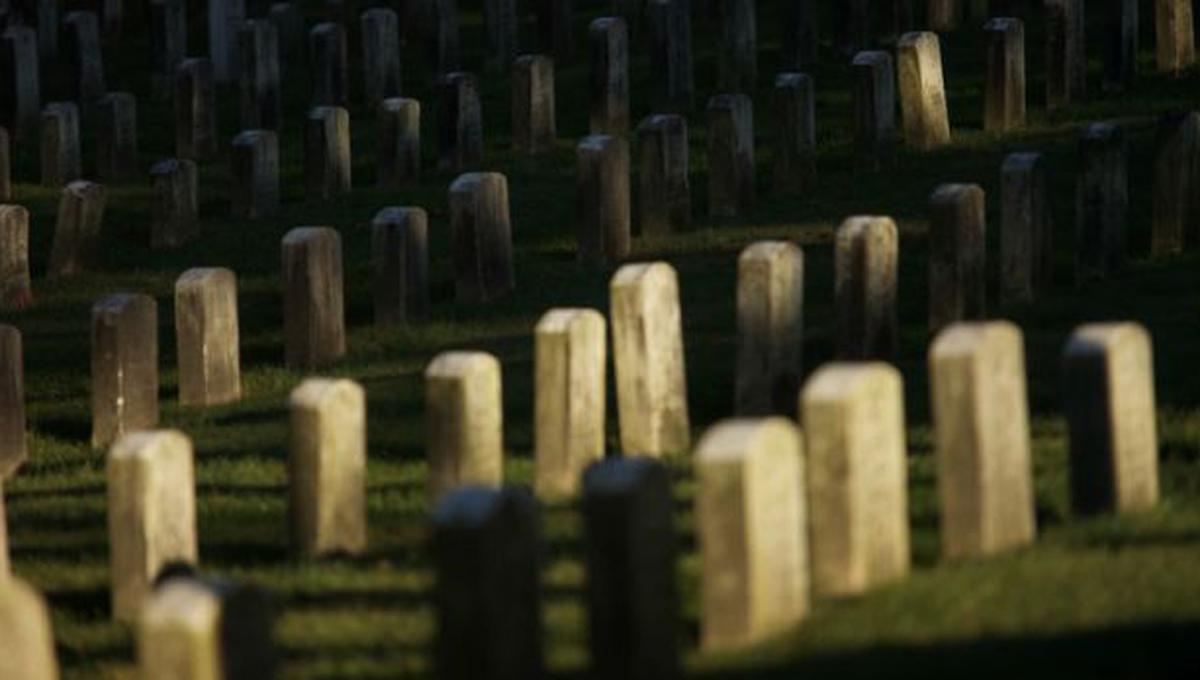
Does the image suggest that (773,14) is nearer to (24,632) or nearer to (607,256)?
(607,256)

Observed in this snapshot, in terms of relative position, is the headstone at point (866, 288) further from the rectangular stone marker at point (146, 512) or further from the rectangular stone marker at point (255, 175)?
the rectangular stone marker at point (255, 175)

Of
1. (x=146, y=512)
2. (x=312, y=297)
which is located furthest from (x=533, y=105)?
(x=146, y=512)

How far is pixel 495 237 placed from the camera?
14.5m

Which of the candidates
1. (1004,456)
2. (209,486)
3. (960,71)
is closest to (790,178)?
(960,71)

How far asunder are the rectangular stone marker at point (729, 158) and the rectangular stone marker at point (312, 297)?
124 inches

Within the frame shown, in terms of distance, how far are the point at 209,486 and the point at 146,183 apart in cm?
774

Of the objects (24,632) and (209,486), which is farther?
(209,486)

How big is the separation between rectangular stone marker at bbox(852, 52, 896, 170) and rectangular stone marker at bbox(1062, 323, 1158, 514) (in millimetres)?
7988

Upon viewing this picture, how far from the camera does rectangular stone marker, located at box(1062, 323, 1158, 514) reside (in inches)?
342

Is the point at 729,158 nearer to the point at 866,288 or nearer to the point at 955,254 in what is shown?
the point at 955,254

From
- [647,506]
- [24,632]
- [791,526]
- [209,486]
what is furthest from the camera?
[209,486]

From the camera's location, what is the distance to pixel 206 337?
12922 mm

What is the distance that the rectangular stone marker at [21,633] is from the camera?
21.0 ft

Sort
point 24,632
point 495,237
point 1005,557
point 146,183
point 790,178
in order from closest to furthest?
point 24,632 < point 1005,557 < point 495,237 < point 790,178 < point 146,183
